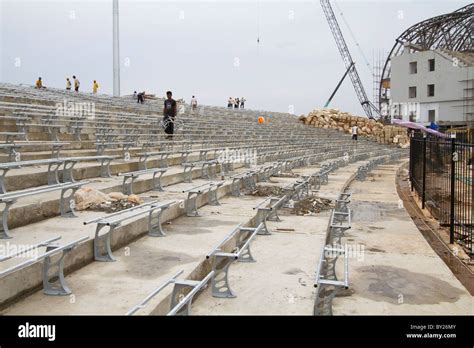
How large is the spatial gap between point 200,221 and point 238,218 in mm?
705

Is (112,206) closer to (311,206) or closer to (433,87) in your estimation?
(311,206)

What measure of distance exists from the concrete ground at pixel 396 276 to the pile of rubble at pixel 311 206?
67 cm

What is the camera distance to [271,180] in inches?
541

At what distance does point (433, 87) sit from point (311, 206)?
46.2m

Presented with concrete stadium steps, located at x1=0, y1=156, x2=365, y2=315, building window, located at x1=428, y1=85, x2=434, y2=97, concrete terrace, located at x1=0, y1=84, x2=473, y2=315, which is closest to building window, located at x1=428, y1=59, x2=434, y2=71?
building window, located at x1=428, y1=85, x2=434, y2=97

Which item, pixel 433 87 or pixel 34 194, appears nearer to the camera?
pixel 34 194

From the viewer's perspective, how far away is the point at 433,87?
166 feet

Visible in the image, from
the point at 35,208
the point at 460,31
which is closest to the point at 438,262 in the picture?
the point at 35,208

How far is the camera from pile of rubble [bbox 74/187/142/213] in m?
7.03

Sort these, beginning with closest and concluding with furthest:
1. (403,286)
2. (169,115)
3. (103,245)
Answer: (103,245) < (403,286) < (169,115)

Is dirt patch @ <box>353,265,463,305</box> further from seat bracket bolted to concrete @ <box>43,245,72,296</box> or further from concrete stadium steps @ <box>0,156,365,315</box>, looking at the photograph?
seat bracket bolted to concrete @ <box>43,245,72,296</box>

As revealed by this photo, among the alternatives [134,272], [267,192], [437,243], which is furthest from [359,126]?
[134,272]

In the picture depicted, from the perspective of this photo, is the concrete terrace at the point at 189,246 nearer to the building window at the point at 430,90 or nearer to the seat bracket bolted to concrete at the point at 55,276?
the seat bracket bolted to concrete at the point at 55,276
